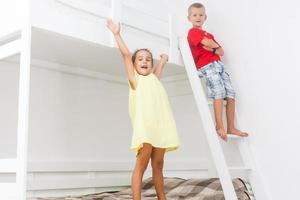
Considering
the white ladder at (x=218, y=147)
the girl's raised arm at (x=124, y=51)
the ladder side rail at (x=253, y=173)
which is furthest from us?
the ladder side rail at (x=253, y=173)

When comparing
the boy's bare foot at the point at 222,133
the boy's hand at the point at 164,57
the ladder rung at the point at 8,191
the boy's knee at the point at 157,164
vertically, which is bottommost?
the ladder rung at the point at 8,191

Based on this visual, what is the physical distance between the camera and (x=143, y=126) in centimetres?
210

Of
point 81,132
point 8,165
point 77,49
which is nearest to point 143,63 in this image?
point 77,49

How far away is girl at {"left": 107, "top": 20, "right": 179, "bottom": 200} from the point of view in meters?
2.11

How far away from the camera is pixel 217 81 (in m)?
2.73

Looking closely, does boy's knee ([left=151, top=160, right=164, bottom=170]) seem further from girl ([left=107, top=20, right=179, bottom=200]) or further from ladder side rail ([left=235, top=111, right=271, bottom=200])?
ladder side rail ([left=235, top=111, right=271, bottom=200])

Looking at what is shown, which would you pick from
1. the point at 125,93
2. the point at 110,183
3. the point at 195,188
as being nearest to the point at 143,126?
the point at 195,188

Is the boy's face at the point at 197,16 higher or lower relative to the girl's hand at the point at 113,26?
higher

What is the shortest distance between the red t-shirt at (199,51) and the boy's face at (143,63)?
0.57m

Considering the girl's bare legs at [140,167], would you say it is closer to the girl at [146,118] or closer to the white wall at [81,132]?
the girl at [146,118]

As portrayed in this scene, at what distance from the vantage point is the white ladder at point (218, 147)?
2398 millimetres

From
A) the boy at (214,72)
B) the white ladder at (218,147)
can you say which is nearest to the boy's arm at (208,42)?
the boy at (214,72)

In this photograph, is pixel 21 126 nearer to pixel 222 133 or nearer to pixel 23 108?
pixel 23 108

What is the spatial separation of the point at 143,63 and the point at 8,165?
2.85ft
